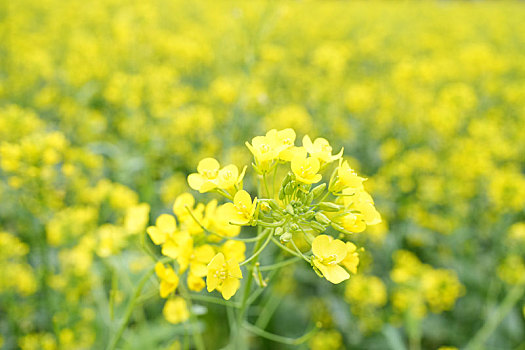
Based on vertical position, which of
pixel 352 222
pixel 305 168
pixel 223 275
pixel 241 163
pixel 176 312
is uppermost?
pixel 305 168

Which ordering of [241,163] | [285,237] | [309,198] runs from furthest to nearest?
1. [241,163]
2. [309,198]
3. [285,237]

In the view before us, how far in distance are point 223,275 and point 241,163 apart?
6.86 feet

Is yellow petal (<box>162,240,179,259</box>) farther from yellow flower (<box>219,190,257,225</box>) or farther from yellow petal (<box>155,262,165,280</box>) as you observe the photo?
yellow flower (<box>219,190,257,225</box>)

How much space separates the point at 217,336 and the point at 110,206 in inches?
42.4

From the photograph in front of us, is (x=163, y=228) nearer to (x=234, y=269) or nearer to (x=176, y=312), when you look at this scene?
(x=234, y=269)

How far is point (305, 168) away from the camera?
1.04 metres

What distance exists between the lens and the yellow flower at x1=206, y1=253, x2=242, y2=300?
987 mm

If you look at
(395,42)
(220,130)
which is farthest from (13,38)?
(395,42)

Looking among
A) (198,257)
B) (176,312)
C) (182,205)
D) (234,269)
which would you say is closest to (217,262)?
(234,269)

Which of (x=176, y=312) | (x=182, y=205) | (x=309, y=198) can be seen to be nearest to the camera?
(x=309, y=198)

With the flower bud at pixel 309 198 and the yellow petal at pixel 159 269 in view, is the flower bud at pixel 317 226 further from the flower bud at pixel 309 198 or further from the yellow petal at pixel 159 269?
the yellow petal at pixel 159 269

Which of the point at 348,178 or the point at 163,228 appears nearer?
the point at 348,178

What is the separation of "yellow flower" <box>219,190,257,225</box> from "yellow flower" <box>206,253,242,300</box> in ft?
0.31

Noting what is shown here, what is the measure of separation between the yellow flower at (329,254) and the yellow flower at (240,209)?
0.57 ft
